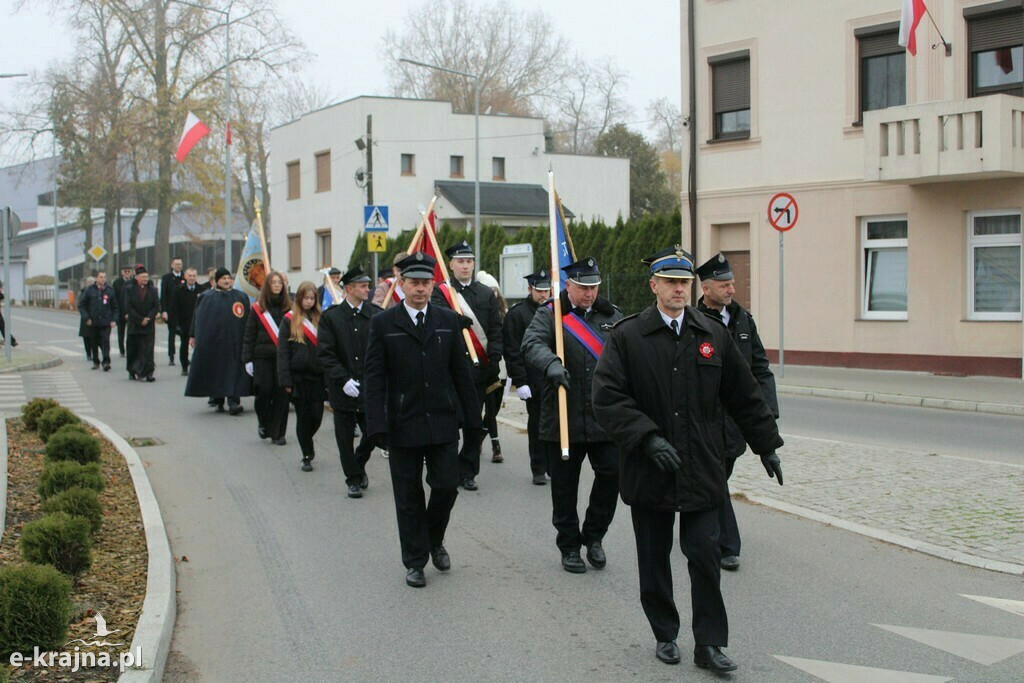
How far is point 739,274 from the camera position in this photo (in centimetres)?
2491

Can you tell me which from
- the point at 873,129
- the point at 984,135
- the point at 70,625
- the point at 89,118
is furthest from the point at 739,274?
the point at 89,118

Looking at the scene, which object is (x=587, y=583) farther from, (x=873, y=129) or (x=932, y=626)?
(x=873, y=129)

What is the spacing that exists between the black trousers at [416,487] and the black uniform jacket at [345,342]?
245cm

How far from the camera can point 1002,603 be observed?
21.0 ft

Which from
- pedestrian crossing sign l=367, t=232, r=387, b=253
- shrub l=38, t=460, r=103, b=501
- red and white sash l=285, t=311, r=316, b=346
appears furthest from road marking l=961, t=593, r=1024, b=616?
pedestrian crossing sign l=367, t=232, r=387, b=253

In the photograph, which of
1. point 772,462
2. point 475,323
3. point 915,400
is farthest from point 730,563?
point 915,400

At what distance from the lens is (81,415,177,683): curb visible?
5.19m

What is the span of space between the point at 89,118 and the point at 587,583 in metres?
49.4

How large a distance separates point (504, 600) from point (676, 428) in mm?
1853

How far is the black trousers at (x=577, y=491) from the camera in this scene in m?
7.18

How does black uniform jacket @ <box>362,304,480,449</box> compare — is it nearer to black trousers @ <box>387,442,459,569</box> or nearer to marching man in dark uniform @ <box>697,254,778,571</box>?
black trousers @ <box>387,442,459,569</box>

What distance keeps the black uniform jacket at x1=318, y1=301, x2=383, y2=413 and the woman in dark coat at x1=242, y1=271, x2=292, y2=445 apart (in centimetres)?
306

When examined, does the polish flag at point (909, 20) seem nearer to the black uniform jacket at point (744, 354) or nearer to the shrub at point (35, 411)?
the black uniform jacket at point (744, 354)

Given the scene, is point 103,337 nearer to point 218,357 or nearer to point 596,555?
point 218,357
